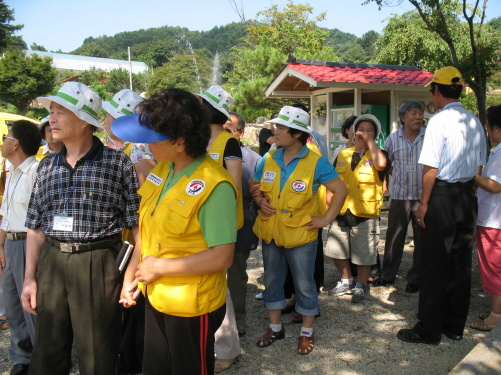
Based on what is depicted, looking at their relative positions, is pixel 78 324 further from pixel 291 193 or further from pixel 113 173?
pixel 291 193

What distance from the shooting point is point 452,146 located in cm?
330

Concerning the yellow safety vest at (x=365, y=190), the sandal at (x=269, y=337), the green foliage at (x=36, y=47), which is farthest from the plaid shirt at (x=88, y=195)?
the green foliage at (x=36, y=47)

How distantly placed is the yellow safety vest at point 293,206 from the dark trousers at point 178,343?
1.22 m

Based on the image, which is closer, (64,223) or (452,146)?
(64,223)

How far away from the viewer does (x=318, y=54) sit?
19.8m

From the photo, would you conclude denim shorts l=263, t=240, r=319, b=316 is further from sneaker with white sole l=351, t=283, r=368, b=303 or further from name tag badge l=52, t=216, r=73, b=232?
name tag badge l=52, t=216, r=73, b=232

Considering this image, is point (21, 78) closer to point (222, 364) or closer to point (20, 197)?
point (20, 197)

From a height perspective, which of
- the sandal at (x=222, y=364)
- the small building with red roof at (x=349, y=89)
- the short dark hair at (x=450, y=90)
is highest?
the small building with red roof at (x=349, y=89)

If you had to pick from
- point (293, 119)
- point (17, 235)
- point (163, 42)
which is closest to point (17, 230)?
point (17, 235)

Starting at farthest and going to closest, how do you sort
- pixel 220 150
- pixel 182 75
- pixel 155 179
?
pixel 182 75 → pixel 220 150 → pixel 155 179

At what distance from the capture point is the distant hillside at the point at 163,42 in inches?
3501

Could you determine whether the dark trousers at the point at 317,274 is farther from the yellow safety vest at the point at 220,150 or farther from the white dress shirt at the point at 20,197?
the white dress shirt at the point at 20,197

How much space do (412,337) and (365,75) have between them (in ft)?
20.8

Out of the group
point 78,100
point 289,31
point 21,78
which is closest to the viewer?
point 78,100
